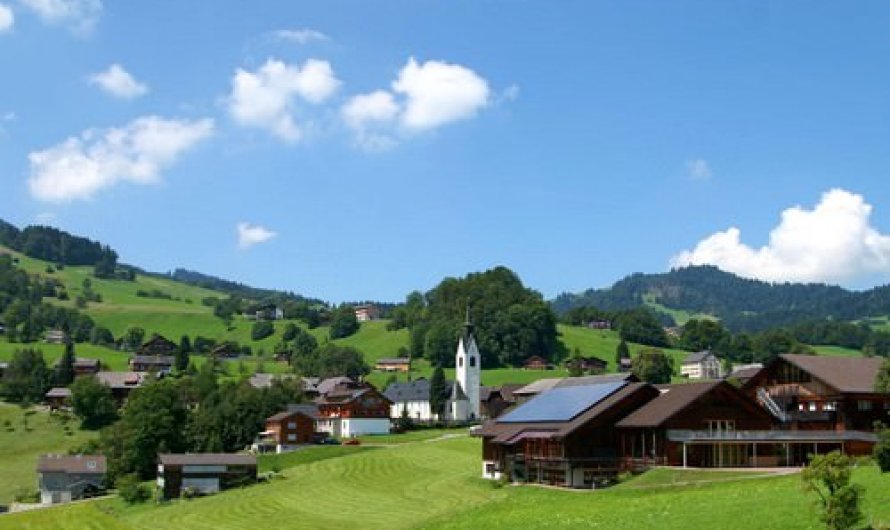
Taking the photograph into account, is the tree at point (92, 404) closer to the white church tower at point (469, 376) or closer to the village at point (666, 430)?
the village at point (666, 430)

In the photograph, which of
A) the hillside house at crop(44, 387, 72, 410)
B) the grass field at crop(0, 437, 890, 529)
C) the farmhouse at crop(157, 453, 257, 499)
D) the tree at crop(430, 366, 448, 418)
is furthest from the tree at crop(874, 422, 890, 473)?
the hillside house at crop(44, 387, 72, 410)

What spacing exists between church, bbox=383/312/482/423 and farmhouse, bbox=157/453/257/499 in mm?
55067

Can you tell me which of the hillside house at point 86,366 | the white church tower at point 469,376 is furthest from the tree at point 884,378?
the hillside house at point 86,366

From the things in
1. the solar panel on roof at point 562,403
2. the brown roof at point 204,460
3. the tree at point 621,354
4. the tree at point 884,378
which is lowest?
the brown roof at point 204,460

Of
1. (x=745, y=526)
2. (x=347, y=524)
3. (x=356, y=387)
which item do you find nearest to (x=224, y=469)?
(x=347, y=524)

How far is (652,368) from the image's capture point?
536 feet

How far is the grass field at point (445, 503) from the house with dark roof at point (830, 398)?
14.8 metres

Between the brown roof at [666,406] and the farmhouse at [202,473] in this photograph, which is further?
the farmhouse at [202,473]

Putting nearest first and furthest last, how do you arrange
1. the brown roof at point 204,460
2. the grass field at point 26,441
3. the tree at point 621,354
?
the brown roof at point 204,460 < the grass field at point 26,441 < the tree at point 621,354

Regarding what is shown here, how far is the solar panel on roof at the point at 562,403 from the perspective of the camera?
6675 centimetres

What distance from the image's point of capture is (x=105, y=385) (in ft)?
462

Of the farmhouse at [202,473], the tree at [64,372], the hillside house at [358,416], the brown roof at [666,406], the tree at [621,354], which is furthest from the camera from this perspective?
the tree at [621,354]

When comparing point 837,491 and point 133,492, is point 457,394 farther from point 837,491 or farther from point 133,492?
point 837,491

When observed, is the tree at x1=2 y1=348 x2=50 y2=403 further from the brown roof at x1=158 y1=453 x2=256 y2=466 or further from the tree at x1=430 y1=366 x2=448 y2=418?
the brown roof at x1=158 y1=453 x2=256 y2=466
